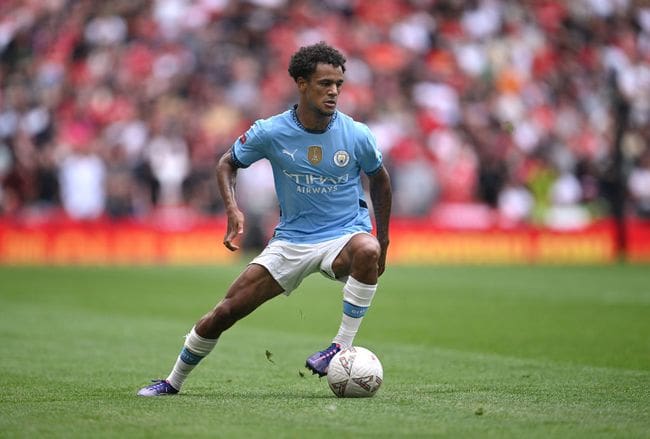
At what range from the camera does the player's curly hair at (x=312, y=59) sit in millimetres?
7562

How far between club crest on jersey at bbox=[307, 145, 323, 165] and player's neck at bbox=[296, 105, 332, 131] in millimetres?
139

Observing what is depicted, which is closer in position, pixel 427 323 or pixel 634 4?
pixel 427 323

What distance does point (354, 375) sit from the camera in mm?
7125

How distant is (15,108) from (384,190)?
15856mm

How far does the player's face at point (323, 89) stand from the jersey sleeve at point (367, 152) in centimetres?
29

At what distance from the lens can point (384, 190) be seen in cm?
782

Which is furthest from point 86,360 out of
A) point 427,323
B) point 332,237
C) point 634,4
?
point 634,4

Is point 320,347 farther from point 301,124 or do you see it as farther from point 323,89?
point 323,89

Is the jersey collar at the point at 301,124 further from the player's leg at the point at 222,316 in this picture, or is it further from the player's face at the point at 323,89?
the player's leg at the point at 222,316

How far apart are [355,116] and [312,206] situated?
707 inches

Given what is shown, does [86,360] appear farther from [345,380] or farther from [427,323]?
[427,323]

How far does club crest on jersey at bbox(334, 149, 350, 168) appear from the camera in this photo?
7.61 m

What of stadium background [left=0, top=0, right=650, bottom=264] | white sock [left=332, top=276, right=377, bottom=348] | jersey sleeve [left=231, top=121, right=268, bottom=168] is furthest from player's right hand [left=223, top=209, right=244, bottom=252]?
stadium background [left=0, top=0, right=650, bottom=264]

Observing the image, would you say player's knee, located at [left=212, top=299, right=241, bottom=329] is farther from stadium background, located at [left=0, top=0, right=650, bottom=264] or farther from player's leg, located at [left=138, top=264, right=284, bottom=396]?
stadium background, located at [left=0, top=0, right=650, bottom=264]
